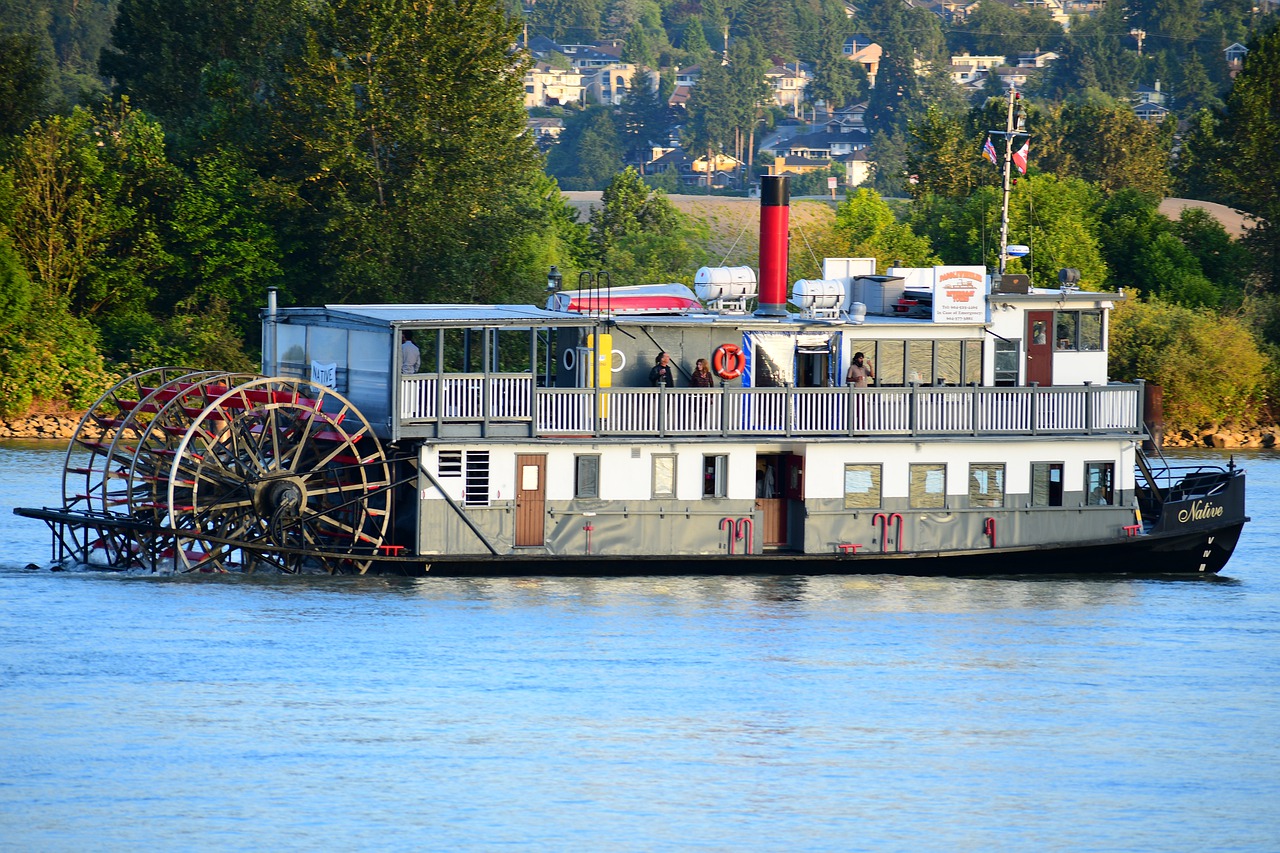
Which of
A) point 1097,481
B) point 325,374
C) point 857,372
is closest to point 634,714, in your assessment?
point 857,372

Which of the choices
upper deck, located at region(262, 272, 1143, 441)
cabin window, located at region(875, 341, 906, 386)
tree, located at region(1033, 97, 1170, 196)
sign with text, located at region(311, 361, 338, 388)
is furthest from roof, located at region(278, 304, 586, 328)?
tree, located at region(1033, 97, 1170, 196)

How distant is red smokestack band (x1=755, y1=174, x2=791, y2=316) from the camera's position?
3484 cm

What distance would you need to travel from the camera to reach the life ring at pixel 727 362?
109 ft

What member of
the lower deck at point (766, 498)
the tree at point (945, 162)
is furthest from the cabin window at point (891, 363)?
the tree at point (945, 162)

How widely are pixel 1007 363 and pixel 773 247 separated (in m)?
4.63

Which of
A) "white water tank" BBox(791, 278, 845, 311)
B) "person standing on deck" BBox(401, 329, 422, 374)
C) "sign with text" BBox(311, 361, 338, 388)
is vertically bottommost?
"sign with text" BBox(311, 361, 338, 388)

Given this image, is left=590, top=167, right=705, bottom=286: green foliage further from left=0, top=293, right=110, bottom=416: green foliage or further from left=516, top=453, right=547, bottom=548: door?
left=516, top=453, right=547, bottom=548: door

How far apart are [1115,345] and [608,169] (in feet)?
350

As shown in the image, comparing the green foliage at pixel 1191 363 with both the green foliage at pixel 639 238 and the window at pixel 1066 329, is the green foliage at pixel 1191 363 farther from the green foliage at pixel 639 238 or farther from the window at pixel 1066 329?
the window at pixel 1066 329

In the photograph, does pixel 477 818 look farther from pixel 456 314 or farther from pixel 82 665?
pixel 456 314

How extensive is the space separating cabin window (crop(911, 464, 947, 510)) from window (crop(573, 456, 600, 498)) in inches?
213

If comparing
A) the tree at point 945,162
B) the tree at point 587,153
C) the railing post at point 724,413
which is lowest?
the railing post at point 724,413

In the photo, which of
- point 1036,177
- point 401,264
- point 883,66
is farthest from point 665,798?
point 883,66

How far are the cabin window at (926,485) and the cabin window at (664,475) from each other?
4.15 m
